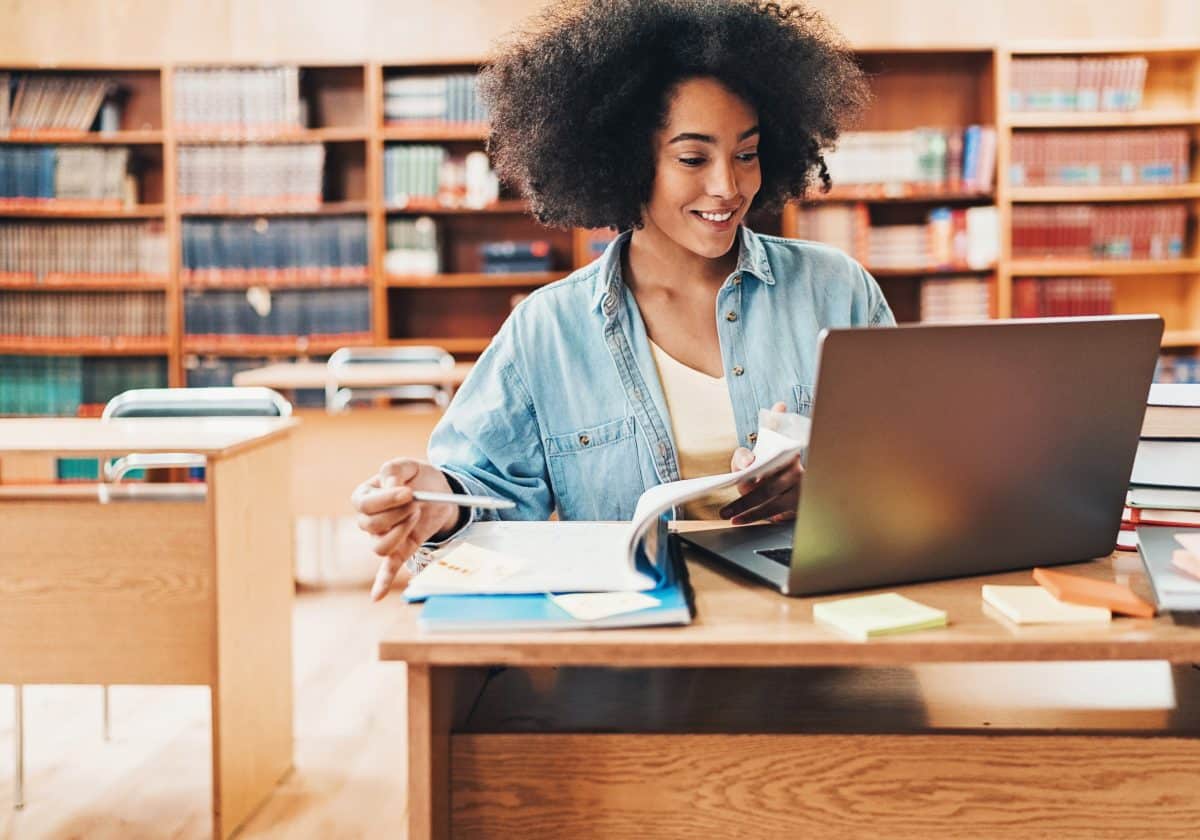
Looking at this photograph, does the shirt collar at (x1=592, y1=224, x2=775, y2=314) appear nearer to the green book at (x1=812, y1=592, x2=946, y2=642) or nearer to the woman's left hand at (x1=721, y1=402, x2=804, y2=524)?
the woman's left hand at (x1=721, y1=402, x2=804, y2=524)

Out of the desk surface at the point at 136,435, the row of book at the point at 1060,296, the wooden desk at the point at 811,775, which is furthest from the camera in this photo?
the row of book at the point at 1060,296

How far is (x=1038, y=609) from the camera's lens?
0.81 metres

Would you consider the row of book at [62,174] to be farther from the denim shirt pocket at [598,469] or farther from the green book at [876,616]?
the green book at [876,616]

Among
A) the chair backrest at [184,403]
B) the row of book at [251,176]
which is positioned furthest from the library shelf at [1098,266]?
the chair backrest at [184,403]

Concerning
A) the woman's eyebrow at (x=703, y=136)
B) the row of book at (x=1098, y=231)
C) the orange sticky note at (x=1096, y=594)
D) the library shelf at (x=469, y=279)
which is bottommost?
the orange sticky note at (x=1096, y=594)

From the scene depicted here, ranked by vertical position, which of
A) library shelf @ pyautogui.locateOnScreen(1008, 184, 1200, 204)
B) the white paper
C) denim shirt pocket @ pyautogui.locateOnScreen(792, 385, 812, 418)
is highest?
library shelf @ pyautogui.locateOnScreen(1008, 184, 1200, 204)

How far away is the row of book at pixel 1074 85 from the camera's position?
4820 mm

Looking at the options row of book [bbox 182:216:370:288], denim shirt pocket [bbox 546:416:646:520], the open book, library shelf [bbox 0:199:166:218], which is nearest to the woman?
denim shirt pocket [bbox 546:416:646:520]

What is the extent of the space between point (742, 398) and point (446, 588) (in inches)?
26.9

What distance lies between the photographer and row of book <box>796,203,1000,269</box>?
4.86 meters

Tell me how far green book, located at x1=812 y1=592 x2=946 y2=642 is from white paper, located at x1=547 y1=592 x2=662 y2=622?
0.12 meters

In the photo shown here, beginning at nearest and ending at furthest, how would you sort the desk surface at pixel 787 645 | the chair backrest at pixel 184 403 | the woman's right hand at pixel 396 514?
the desk surface at pixel 787 645 → the woman's right hand at pixel 396 514 → the chair backrest at pixel 184 403

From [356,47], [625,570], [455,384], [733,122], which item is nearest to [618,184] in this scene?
[733,122]

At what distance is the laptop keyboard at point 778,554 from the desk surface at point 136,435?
1239 millimetres
